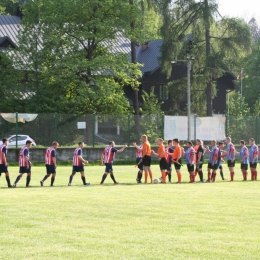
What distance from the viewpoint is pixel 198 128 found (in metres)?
52.0

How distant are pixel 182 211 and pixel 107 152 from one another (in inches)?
471

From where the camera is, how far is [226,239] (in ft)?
41.0

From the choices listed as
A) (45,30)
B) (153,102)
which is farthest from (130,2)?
(153,102)

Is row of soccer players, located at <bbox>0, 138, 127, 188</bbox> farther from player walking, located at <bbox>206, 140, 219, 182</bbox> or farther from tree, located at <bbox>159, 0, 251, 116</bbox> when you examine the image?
tree, located at <bbox>159, 0, 251, 116</bbox>

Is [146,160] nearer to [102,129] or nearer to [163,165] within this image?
[163,165]

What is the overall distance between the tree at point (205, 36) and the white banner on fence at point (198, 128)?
630 cm

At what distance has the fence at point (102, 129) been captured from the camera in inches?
1774

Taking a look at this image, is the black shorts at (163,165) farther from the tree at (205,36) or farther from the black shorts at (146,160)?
the tree at (205,36)

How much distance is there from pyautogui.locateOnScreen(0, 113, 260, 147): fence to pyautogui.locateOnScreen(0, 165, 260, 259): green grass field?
2269cm

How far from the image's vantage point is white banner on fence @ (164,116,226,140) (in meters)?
50.8

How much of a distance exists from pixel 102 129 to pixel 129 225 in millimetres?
33382

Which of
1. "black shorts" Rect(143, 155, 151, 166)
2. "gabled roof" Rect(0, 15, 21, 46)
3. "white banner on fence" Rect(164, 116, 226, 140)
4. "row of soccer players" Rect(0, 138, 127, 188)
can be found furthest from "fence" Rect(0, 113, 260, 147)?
"gabled roof" Rect(0, 15, 21, 46)

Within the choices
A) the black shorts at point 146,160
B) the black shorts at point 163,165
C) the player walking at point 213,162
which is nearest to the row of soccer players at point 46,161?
the black shorts at point 146,160

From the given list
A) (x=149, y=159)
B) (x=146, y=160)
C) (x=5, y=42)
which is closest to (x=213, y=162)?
(x=149, y=159)
